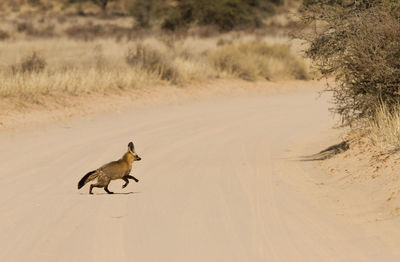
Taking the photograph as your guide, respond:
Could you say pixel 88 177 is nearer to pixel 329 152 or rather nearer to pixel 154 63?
pixel 329 152

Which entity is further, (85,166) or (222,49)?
(222,49)

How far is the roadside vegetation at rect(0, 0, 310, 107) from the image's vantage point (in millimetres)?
21531

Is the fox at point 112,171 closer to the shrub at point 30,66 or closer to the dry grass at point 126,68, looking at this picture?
the dry grass at point 126,68

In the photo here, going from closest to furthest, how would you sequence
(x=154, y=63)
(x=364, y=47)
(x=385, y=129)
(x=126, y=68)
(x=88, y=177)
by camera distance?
(x=88, y=177), (x=385, y=129), (x=364, y=47), (x=126, y=68), (x=154, y=63)

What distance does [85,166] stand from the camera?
12.1m

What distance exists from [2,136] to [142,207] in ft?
24.8

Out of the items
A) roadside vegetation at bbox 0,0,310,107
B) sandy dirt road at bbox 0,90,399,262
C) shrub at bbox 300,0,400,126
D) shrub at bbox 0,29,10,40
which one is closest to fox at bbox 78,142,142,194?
sandy dirt road at bbox 0,90,399,262

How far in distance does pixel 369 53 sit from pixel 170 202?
183 inches

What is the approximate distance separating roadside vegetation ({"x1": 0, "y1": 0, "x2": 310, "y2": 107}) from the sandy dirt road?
461 centimetres

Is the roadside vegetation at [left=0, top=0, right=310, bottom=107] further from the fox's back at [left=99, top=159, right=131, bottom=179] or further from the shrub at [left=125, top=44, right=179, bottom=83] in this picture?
the fox's back at [left=99, top=159, right=131, bottom=179]

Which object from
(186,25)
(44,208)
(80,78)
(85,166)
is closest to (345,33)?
(85,166)

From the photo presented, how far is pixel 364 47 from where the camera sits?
474 inches

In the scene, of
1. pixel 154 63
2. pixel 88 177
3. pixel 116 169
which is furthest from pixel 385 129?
pixel 154 63

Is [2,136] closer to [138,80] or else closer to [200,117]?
[200,117]
